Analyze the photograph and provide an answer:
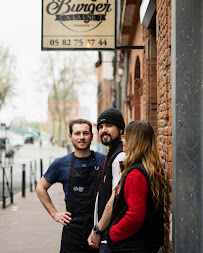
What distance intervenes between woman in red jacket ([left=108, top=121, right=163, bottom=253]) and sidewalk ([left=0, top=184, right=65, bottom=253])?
13.0 ft

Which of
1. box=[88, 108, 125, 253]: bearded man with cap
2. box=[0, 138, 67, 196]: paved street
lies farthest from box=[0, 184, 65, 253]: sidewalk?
box=[88, 108, 125, 253]: bearded man with cap

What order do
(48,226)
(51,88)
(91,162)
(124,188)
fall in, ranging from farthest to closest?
(51,88) → (48,226) → (91,162) → (124,188)

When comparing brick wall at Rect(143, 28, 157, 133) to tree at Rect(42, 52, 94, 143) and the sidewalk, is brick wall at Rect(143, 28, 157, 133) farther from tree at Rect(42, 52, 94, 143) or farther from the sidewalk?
tree at Rect(42, 52, 94, 143)

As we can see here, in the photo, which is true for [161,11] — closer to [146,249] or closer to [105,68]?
[146,249]

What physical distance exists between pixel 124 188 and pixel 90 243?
2.57 feet

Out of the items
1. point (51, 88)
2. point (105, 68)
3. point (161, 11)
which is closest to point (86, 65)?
point (51, 88)

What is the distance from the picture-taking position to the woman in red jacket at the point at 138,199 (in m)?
2.92

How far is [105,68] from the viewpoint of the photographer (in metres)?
22.7

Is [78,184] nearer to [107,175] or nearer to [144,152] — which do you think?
[107,175]

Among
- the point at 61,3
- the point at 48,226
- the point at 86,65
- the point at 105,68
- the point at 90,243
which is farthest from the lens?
the point at 86,65

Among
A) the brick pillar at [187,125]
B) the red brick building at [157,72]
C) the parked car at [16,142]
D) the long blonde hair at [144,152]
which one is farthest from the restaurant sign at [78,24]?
the parked car at [16,142]

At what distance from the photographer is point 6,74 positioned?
133ft

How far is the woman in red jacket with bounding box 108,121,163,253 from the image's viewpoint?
2.92 m

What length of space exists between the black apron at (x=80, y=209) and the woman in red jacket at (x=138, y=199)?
70cm
